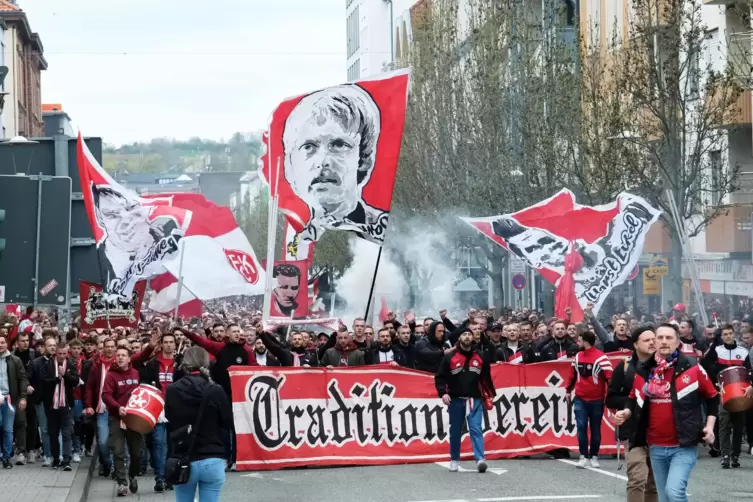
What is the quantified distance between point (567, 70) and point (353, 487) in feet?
82.3

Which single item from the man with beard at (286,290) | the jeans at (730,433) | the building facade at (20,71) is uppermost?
the building facade at (20,71)

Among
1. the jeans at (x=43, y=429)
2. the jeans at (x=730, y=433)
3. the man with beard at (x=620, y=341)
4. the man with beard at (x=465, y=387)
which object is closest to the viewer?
the man with beard at (x=465, y=387)

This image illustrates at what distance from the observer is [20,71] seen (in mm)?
71000

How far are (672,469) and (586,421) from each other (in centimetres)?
647

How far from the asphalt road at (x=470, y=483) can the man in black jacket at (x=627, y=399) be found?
286 cm

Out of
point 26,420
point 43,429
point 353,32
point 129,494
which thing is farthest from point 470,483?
point 353,32

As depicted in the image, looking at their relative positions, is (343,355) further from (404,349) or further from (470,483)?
(470,483)

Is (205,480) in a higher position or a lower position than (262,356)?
lower

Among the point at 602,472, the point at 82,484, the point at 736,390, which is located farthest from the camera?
the point at 602,472

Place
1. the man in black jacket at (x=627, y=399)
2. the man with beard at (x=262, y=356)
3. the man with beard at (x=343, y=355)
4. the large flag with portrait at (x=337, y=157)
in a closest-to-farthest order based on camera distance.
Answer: the man in black jacket at (x=627, y=399)
the man with beard at (x=262, y=356)
the large flag with portrait at (x=337, y=157)
the man with beard at (x=343, y=355)

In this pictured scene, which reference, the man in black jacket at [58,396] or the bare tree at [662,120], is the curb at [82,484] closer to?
the man in black jacket at [58,396]

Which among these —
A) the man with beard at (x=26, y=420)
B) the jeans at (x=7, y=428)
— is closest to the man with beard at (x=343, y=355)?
the man with beard at (x=26, y=420)

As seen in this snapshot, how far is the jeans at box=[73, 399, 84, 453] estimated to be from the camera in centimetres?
1727

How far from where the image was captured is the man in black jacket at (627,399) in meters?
9.72
